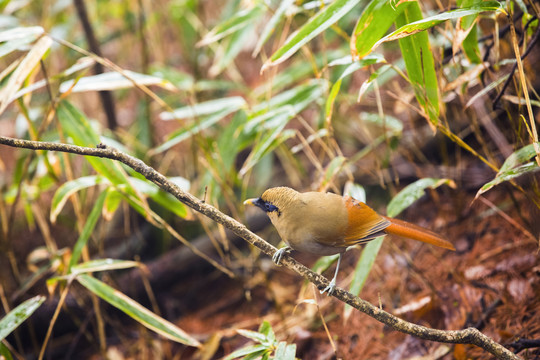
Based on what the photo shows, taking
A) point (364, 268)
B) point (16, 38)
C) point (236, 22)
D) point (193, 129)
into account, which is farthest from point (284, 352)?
point (236, 22)

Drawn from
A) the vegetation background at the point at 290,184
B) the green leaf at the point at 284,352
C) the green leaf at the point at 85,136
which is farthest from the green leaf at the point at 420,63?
the green leaf at the point at 85,136

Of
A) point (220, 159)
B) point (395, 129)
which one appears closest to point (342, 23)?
point (395, 129)

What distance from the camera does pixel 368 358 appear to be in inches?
74.5

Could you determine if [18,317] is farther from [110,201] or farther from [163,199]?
[163,199]

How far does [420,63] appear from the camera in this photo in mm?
1532

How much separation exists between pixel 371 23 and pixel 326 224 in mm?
670

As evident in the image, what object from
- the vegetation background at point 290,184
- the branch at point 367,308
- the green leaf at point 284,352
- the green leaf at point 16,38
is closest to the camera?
the branch at point 367,308

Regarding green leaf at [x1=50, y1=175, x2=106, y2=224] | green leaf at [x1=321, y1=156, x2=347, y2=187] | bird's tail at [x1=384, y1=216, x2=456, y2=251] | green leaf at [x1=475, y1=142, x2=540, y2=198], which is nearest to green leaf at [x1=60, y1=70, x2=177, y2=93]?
green leaf at [x1=50, y1=175, x2=106, y2=224]

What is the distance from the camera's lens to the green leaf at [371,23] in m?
1.46

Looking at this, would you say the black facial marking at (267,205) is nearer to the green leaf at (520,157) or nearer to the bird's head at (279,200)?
the bird's head at (279,200)

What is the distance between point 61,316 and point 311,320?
58.6 inches

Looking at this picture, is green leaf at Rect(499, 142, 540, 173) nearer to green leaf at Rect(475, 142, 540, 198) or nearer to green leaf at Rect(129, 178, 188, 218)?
green leaf at Rect(475, 142, 540, 198)

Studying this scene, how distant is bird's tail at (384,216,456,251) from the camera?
4.64ft

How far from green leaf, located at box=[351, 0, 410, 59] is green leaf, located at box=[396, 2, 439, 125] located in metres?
0.07
